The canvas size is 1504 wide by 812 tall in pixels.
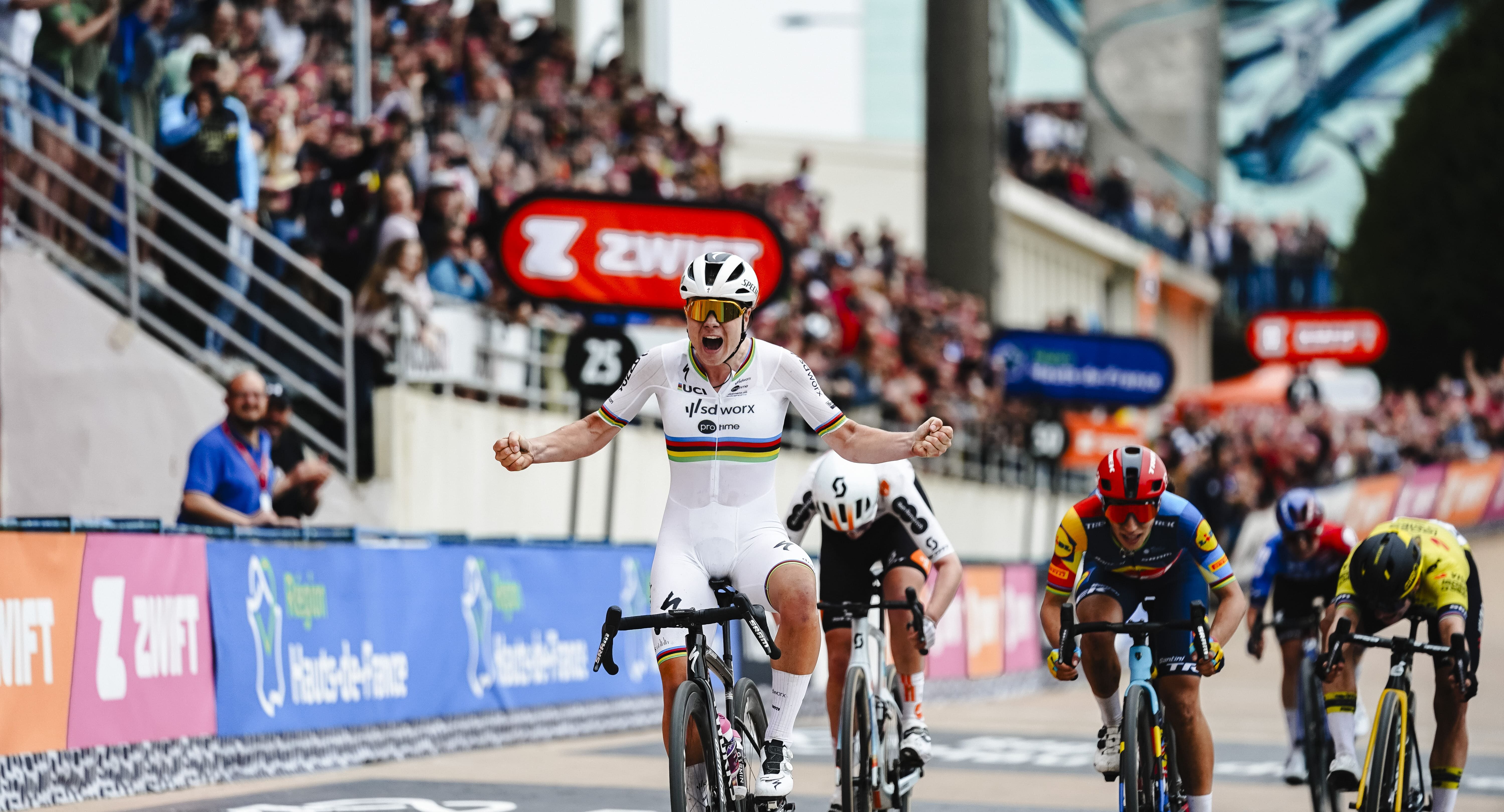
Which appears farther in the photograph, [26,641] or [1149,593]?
[26,641]

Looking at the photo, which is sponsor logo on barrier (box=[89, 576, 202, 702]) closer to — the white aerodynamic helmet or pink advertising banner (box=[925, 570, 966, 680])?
the white aerodynamic helmet

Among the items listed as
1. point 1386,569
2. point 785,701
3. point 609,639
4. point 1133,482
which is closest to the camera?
point 609,639

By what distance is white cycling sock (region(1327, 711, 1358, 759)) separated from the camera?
973 cm

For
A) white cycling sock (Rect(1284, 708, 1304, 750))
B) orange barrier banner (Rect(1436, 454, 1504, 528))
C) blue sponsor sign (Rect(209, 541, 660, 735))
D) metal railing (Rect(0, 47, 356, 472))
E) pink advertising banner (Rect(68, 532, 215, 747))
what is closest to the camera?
pink advertising banner (Rect(68, 532, 215, 747))

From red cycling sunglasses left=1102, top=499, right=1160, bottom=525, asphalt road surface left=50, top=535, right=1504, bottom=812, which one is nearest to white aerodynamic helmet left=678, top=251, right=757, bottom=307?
red cycling sunglasses left=1102, top=499, right=1160, bottom=525

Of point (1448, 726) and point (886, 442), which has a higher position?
point (886, 442)

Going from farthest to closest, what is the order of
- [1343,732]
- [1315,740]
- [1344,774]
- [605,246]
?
[605,246] → [1315,740] → [1343,732] → [1344,774]

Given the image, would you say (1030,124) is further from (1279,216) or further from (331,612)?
(331,612)

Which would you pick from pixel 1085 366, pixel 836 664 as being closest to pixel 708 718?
pixel 836 664

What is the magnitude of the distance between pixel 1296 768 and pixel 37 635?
21.9ft

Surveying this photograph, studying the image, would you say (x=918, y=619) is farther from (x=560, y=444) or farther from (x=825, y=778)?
(x=825, y=778)

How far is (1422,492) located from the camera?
36.5 meters

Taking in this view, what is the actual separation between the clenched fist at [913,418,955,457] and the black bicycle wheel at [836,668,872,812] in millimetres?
1449

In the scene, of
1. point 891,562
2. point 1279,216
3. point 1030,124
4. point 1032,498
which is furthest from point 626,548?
point 1279,216
